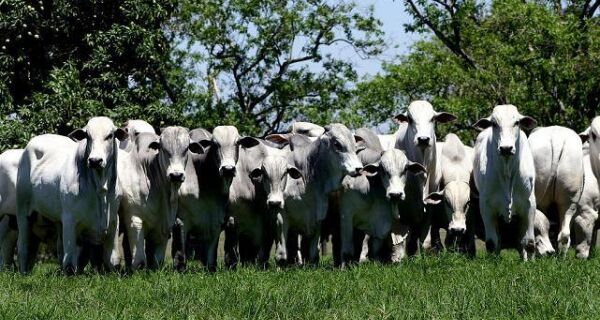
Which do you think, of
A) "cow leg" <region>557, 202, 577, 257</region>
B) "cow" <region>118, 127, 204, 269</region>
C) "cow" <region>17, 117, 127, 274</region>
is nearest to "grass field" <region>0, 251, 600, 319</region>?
"cow" <region>17, 117, 127, 274</region>

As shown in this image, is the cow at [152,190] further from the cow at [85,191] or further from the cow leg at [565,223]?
the cow leg at [565,223]

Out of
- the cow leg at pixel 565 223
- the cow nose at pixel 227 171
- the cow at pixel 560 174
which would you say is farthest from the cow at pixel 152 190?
the cow leg at pixel 565 223

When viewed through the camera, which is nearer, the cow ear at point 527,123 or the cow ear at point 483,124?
the cow ear at point 527,123

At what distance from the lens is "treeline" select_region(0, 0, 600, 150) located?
26031mm

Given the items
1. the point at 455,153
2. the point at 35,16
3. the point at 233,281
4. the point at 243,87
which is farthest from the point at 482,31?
Result: the point at 233,281

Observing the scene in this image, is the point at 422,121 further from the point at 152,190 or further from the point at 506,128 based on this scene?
the point at 152,190

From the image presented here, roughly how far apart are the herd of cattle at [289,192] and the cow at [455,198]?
0.03 metres

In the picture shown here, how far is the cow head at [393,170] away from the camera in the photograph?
15.6 m

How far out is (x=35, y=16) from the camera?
2594 centimetres

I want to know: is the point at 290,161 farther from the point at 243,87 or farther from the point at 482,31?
the point at 243,87

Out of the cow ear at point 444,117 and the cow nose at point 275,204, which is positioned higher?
the cow ear at point 444,117

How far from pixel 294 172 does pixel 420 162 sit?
210 cm

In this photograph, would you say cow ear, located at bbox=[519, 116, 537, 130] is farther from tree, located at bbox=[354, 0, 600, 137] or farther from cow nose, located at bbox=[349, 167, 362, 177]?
tree, located at bbox=[354, 0, 600, 137]

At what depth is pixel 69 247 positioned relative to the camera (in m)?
14.3
